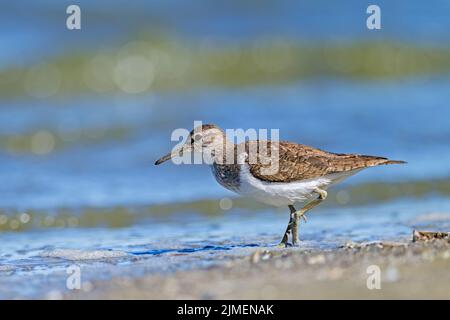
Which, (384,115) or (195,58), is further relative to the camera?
(195,58)

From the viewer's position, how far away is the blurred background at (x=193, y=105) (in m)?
9.74

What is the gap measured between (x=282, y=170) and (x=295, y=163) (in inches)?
6.4

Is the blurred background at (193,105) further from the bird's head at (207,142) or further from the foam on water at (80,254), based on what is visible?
the bird's head at (207,142)

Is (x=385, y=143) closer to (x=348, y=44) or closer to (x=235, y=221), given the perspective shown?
(x=235, y=221)

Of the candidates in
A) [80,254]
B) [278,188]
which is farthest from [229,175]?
[80,254]

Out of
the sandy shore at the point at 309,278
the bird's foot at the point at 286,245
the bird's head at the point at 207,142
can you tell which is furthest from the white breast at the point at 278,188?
the sandy shore at the point at 309,278

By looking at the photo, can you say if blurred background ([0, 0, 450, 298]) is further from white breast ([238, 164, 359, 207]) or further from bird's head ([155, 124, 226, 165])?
bird's head ([155, 124, 226, 165])

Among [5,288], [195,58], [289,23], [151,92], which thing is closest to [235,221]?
[5,288]

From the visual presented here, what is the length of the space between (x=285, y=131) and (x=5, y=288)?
7.63 m

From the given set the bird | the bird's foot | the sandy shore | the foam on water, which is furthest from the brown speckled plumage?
the foam on water

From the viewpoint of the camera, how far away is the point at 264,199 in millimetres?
7383

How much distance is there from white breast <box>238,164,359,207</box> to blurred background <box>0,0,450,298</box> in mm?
847

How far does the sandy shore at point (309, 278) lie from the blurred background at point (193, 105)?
5.47 ft

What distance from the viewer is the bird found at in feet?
24.0
